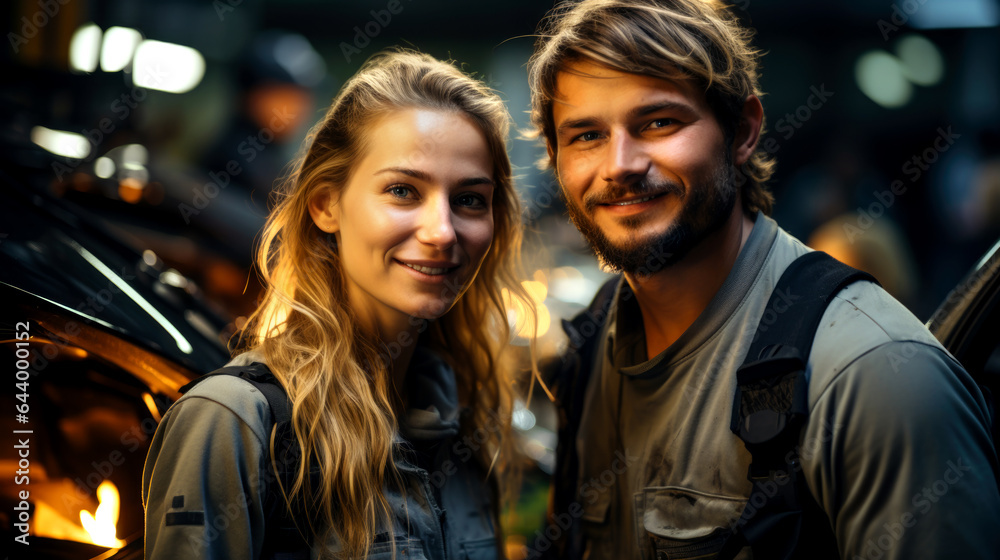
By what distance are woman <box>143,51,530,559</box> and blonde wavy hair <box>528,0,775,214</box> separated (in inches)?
10.8

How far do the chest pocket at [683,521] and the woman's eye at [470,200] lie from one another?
998 mm

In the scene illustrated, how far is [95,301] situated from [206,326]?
0.57 m

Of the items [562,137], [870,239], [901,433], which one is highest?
[870,239]

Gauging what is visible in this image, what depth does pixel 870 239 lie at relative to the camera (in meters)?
4.87

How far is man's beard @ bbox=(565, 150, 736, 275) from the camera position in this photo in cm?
194

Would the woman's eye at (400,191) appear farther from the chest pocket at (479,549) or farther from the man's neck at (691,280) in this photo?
the chest pocket at (479,549)

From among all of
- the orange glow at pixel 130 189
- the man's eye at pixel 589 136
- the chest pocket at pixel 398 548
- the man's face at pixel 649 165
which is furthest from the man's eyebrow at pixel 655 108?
the orange glow at pixel 130 189

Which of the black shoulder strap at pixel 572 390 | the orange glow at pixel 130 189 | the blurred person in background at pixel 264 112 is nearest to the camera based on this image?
the black shoulder strap at pixel 572 390

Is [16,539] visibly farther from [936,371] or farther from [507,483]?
[936,371]

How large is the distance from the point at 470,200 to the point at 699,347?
2.68ft

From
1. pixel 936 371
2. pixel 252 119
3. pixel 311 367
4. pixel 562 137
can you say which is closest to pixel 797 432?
pixel 936 371

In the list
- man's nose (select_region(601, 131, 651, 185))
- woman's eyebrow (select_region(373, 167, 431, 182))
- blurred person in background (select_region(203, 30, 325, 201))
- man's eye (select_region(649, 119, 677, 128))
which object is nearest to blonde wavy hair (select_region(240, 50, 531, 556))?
woman's eyebrow (select_region(373, 167, 431, 182))

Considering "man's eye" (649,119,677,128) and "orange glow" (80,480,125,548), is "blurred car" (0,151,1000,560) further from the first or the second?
"man's eye" (649,119,677,128)

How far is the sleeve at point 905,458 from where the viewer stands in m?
1.41
